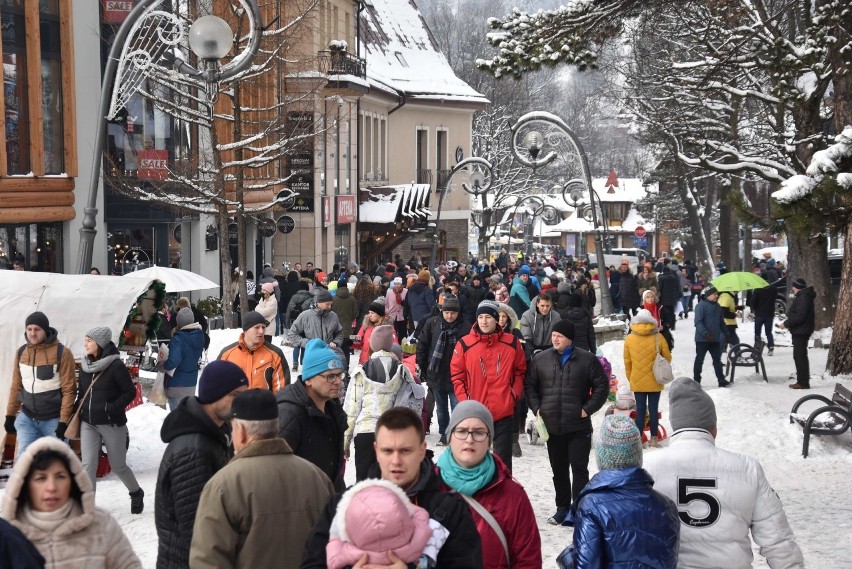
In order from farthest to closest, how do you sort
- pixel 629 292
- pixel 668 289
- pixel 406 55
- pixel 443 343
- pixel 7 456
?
pixel 406 55 < pixel 629 292 < pixel 668 289 < pixel 443 343 < pixel 7 456

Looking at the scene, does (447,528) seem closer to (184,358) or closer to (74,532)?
(74,532)

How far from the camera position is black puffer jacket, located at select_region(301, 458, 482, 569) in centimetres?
454

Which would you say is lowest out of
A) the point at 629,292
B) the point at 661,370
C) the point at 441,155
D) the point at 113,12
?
the point at 629,292

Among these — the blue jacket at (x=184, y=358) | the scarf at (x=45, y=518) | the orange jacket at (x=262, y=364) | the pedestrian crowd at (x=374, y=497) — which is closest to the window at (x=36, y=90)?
the blue jacket at (x=184, y=358)

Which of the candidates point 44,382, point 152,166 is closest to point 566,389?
point 44,382

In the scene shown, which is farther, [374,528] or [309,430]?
[309,430]

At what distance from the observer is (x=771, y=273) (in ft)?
116

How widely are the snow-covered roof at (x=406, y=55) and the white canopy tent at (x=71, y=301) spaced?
4123 centimetres

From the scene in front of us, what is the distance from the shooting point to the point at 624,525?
5.02m

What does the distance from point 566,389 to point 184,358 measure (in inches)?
171

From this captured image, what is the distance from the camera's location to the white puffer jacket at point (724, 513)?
5559 millimetres

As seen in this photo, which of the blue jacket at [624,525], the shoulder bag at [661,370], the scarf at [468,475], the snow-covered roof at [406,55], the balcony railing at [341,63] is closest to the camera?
the blue jacket at [624,525]

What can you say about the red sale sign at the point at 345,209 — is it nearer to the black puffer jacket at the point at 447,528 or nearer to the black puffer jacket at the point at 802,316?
the black puffer jacket at the point at 802,316

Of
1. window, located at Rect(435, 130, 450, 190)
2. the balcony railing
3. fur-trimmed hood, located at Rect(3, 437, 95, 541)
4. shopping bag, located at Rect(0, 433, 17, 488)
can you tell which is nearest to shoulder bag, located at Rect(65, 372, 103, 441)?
shopping bag, located at Rect(0, 433, 17, 488)
